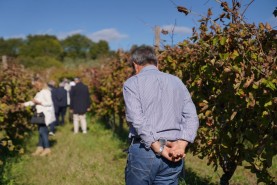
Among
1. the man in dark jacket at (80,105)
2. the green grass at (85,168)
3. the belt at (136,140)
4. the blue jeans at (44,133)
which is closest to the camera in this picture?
the belt at (136,140)

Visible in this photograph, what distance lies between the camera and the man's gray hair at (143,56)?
11.1 feet

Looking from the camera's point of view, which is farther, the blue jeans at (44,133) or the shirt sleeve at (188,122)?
the blue jeans at (44,133)

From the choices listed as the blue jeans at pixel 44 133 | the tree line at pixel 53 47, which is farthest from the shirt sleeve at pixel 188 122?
the tree line at pixel 53 47

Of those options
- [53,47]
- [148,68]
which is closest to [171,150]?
[148,68]

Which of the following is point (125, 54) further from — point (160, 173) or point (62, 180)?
point (160, 173)

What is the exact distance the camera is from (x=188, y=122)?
329 centimetres

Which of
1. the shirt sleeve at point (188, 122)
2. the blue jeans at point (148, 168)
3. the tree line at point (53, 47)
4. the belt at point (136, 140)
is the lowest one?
the blue jeans at point (148, 168)

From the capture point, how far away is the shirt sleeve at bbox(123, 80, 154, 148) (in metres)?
3.00

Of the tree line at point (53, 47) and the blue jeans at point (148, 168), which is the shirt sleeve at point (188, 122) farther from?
the tree line at point (53, 47)

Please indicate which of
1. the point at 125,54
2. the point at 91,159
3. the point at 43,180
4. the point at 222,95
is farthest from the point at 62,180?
the point at 125,54

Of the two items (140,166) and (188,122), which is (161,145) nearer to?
(140,166)

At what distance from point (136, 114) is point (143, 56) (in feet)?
1.97

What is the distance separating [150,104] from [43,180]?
456 cm

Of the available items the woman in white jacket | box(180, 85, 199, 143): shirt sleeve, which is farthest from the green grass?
box(180, 85, 199, 143): shirt sleeve
